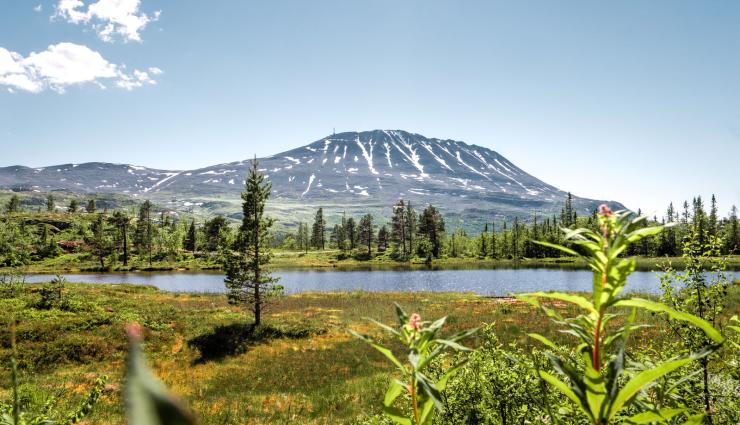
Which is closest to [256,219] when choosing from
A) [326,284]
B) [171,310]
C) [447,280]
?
[171,310]

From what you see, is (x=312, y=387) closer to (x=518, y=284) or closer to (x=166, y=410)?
(x=166, y=410)

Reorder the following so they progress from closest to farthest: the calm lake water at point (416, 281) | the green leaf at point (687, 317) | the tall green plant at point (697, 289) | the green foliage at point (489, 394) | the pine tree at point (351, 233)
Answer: the green leaf at point (687, 317)
the tall green plant at point (697, 289)
the green foliage at point (489, 394)
the calm lake water at point (416, 281)
the pine tree at point (351, 233)

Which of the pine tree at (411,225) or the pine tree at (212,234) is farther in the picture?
the pine tree at (411,225)

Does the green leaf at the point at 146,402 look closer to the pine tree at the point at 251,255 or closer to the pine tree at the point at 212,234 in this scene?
the pine tree at the point at 251,255

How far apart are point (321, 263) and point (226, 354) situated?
97.7 metres

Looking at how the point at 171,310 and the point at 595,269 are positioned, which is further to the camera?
the point at 171,310

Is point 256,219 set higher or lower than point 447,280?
higher

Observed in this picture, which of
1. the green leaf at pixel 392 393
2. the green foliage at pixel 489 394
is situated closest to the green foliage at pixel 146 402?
the green leaf at pixel 392 393

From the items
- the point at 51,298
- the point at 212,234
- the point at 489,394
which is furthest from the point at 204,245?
the point at 489,394

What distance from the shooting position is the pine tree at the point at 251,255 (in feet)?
99.0

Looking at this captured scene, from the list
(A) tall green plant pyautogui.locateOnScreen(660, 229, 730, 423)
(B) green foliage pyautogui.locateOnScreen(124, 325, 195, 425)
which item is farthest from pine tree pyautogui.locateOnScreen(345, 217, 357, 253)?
(B) green foliage pyautogui.locateOnScreen(124, 325, 195, 425)

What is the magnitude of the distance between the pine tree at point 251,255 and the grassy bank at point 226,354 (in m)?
2.26

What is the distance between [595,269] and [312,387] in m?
18.2

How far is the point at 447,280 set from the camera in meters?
79.2
